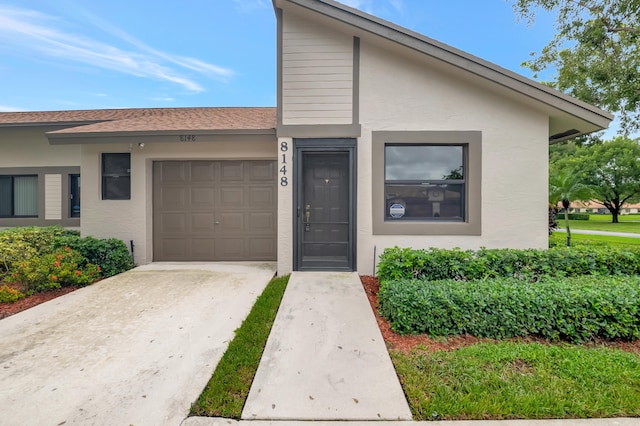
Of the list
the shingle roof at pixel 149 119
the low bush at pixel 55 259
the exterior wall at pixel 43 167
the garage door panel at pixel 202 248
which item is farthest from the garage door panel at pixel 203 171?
the exterior wall at pixel 43 167

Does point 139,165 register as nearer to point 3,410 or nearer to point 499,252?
point 3,410

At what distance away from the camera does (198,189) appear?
7.05 m

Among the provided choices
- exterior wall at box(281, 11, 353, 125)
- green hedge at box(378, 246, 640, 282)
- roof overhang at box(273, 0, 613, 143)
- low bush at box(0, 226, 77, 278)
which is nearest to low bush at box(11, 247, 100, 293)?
low bush at box(0, 226, 77, 278)

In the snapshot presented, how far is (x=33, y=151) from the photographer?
7863 millimetres

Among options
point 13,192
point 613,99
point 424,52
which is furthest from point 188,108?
point 613,99

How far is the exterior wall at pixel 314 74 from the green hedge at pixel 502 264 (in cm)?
310

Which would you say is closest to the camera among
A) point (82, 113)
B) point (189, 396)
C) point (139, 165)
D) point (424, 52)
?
point (189, 396)

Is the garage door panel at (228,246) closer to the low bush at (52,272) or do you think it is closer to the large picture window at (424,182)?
the low bush at (52,272)

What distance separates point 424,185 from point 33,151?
10559 millimetres

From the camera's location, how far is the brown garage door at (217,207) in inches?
276

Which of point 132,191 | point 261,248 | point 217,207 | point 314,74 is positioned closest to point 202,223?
point 217,207

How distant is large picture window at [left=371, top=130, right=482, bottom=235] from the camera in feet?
18.9

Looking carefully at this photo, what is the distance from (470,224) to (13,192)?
12111 mm

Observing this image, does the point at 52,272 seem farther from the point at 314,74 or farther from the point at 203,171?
the point at 314,74
